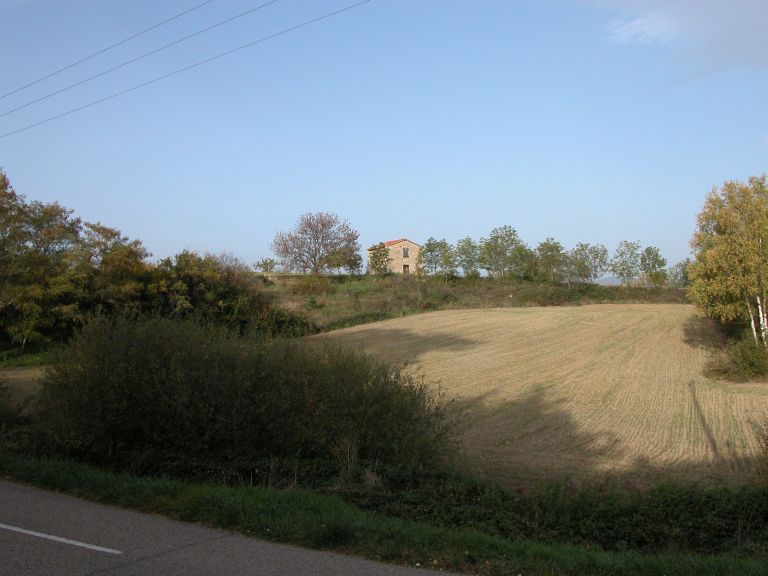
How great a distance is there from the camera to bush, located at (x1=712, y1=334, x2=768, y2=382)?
29.5 metres

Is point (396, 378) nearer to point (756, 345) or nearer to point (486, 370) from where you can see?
point (486, 370)

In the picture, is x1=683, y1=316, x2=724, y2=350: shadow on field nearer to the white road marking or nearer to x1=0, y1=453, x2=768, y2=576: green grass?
x1=0, y1=453, x2=768, y2=576: green grass

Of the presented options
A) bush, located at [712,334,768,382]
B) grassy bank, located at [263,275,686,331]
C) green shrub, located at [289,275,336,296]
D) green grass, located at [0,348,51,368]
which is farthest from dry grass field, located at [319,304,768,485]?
green grass, located at [0,348,51,368]

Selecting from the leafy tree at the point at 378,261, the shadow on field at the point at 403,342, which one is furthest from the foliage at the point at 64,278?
the leafy tree at the point at 378,261

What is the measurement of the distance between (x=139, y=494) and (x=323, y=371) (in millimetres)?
4250

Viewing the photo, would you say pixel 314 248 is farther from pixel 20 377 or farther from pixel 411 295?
pixel 20 377

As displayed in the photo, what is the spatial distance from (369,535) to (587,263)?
8971 centimetres

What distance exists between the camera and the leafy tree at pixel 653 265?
89.4 metres

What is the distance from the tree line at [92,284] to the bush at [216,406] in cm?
1593

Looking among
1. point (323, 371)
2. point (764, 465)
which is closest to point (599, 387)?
point (764, 465)

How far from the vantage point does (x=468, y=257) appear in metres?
89.0

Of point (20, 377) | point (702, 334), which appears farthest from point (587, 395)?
point (20, 377)

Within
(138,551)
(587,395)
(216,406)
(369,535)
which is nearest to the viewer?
(138,551)

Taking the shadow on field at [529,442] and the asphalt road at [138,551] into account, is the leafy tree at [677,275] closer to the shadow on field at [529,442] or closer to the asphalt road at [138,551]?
the shadow on field at [529,442]
